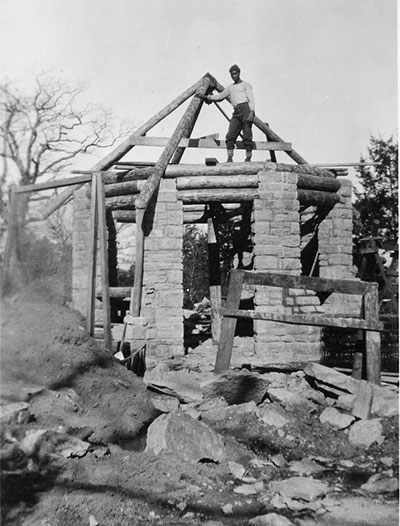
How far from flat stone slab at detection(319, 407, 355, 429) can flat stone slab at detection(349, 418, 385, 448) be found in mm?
108

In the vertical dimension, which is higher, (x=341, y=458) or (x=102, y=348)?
(x=102, y=348)

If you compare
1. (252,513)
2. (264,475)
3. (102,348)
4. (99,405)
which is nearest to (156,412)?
(99,405)

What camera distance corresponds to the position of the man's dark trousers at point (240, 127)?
10547 millimetres

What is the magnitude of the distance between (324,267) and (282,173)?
96.2 inches

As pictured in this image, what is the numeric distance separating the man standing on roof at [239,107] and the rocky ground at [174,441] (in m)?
6.36

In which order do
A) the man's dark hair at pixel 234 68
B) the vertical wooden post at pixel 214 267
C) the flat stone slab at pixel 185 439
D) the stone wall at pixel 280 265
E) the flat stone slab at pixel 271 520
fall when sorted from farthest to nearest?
1. the vertical wooden post at pixel 214 267
2. the man's dark hair at pixel 234 68
3. the stone wall at pixel 280 265
4. the flat stone slab at pixel 185 439
5. the flat stone slab at pixel 271 520

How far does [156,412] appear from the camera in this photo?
5078mm

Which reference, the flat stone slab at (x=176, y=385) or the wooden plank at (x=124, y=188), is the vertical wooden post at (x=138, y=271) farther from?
the flat stone slab at (x=176, y=385)

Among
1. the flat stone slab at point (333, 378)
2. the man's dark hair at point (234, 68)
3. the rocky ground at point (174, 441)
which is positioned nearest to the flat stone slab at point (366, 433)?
the rocky ground at point (174, 441)

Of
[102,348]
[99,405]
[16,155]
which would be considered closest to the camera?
[99,405]

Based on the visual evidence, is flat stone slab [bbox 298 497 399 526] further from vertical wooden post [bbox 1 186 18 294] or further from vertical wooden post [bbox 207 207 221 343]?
vertical wooden post [bbox 207 207 221 343]

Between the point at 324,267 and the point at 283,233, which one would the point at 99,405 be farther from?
the point at 324,267

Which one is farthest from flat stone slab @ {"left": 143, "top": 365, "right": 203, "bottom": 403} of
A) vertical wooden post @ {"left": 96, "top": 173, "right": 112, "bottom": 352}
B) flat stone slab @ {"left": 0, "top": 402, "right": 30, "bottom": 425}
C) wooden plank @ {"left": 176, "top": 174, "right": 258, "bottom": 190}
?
wooden plank @ {"left": 176, "top": 174, "right": 258, "bottom": 190}

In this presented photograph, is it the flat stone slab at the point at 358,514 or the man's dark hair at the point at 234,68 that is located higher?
the man's dark hair at the point at 234,68
